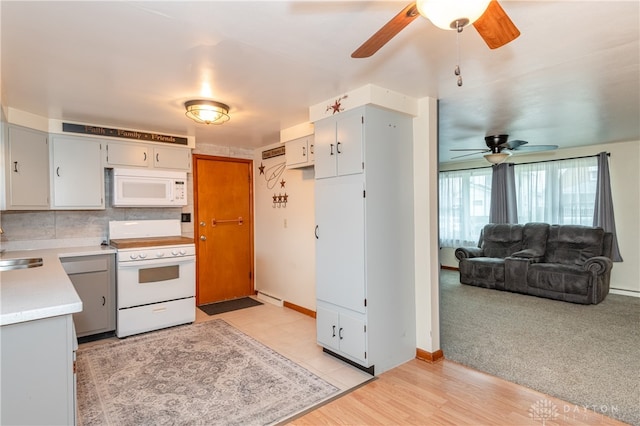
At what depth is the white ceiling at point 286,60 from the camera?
164 cm

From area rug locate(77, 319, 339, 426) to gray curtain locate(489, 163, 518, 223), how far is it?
16.4ft

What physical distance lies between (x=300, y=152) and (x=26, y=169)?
2543 millimetres

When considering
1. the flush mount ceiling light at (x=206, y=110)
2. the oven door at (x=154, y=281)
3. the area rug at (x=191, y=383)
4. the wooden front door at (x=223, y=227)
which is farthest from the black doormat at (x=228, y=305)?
the flush mount ceiling light at (x=206, y=110)

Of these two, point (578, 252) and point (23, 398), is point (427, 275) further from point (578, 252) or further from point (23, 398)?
point (578, 252)

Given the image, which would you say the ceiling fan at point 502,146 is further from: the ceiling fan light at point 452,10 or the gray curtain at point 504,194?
the ceiling fan light at point 452,10

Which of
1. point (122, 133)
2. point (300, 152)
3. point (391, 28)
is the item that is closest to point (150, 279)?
point (122, 133)

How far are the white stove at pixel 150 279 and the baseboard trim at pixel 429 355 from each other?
2479 mm

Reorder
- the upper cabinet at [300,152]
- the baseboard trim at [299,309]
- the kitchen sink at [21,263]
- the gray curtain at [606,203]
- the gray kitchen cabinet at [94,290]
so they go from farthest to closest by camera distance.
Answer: the gray curtain at [606,203] < the baseboard trim at [299,309] < the upper cabinet at [300,152] < the gray kitchen cabinet at [94,290] < the kitchen sink at [21,263]

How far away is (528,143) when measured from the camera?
5004 mm

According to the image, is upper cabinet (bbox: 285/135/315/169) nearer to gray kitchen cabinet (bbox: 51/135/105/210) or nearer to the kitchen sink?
gray kitchen cabinet (bbox: 51/135/105/210)

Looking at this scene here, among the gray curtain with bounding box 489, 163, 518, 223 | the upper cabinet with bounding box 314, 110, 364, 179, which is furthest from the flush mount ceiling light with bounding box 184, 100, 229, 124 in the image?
the gray curtain with bounding box 489, 163, 518, 223

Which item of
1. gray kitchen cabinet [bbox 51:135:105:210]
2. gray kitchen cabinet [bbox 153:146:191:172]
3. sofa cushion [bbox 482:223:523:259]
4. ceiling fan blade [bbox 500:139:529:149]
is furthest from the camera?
sofa cushion [bbox 482:223:523:259]

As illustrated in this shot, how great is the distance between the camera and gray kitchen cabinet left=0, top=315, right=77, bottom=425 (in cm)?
127

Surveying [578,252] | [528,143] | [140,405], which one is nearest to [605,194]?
[578,252]
